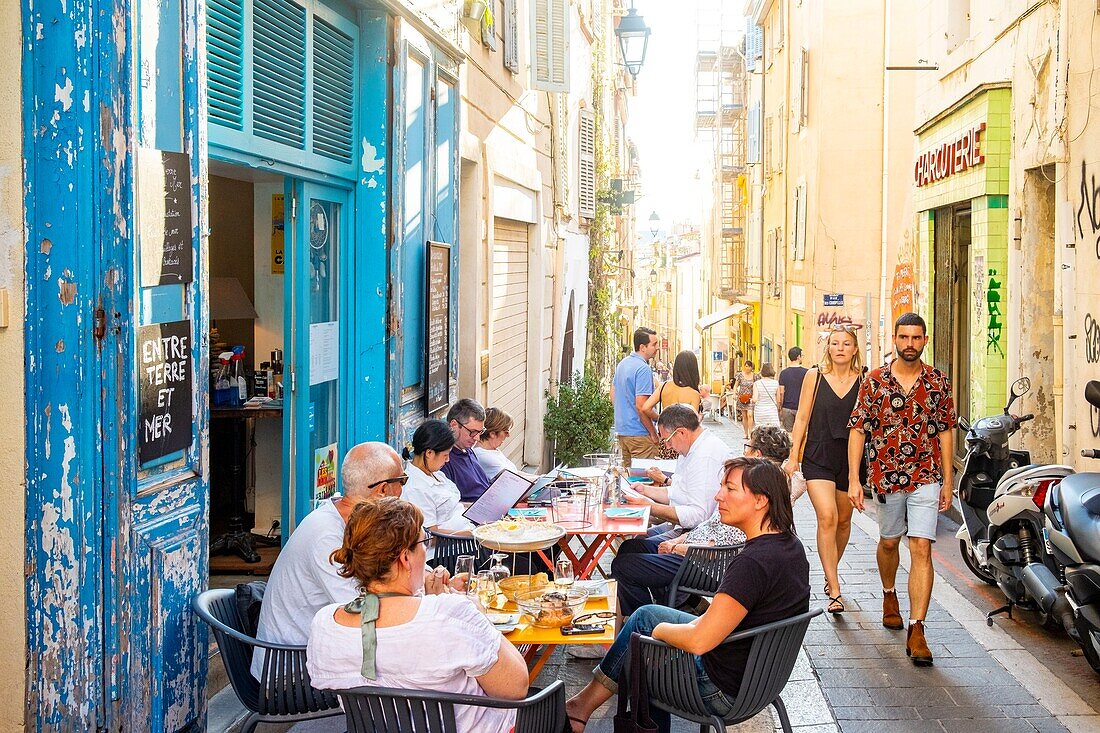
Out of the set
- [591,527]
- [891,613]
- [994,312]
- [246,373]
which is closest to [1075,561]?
[891,613]

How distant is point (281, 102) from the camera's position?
6691mm

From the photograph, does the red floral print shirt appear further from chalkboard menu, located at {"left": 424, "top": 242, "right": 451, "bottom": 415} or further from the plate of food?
chalkboard menu, located at {"left": 424, "top": 242, "right": 451, "bottom": 415}

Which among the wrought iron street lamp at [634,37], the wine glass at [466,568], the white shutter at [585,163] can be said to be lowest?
the wine glass at [466,568]

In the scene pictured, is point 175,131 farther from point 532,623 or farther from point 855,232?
point 855,232

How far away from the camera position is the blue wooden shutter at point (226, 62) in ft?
19.2

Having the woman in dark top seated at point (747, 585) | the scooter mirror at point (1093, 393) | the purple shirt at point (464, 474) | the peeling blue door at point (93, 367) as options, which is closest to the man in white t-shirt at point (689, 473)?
the purple shirt at point (464, 474)

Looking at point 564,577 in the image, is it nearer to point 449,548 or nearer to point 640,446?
point 449,548

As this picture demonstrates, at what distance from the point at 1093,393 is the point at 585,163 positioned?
13.9 meters

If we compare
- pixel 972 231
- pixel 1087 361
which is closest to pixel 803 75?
pixel 972 231

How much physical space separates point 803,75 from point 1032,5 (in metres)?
15.3

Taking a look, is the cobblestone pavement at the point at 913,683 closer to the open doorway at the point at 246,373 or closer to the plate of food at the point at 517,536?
the plate of food at the point at 517,536

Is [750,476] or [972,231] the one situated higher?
[972,231]

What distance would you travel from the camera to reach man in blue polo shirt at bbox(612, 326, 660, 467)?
11602mm

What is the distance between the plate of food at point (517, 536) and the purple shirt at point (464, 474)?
3.85ft
